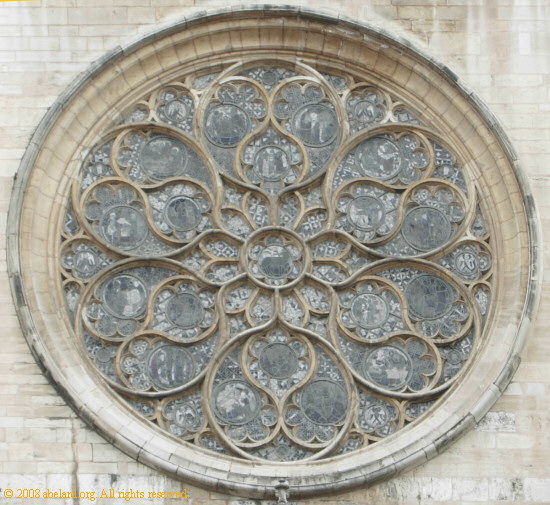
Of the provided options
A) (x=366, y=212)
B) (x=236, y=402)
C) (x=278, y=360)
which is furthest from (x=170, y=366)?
(x=366, y=212)

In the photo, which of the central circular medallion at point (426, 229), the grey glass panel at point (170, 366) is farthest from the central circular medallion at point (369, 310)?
the grey glass panel at point (170, 366)

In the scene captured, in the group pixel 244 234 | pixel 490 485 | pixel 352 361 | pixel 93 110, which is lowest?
pixel 490 485

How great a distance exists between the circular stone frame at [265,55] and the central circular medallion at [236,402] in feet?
1.52

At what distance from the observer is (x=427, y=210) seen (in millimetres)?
20969

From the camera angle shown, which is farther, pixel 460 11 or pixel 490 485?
pixel 460 11

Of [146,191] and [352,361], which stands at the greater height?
[146,191]

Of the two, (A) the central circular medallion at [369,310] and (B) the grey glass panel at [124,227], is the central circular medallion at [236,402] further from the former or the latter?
(B) the grey glass panel at [124,227]

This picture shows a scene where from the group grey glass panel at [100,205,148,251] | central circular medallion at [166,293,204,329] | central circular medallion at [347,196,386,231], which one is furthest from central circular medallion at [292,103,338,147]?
central circular medallion at [166,293,204,329]

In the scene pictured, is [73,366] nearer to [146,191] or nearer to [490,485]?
[146,191]

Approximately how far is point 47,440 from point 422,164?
5064mm

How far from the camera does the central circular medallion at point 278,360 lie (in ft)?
66.5

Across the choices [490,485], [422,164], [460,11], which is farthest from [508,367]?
[460,11]

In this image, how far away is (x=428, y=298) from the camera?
20.6m

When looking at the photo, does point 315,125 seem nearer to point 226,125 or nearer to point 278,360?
point 226,125
